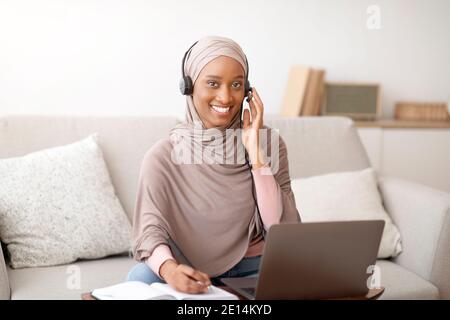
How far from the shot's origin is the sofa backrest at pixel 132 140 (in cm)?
249

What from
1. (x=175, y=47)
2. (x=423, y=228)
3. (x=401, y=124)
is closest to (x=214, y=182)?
(x=423, y=228)

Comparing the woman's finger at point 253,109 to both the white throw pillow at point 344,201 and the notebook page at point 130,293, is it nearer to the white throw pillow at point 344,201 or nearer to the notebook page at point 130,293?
the notebook page at point 130,293

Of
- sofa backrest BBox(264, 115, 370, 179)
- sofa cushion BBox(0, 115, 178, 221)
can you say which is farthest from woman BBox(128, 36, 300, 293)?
sofa backrest BBox(264, 115, 370, 179)

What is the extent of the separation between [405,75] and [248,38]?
0.92 metres

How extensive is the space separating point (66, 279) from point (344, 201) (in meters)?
1.01

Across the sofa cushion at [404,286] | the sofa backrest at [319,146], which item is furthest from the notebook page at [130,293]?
the sofa backrest at [319,146]

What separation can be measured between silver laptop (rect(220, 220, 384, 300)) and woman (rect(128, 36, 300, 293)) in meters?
0.27

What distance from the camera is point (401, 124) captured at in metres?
3.54

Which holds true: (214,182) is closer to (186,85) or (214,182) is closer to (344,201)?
(186,85)

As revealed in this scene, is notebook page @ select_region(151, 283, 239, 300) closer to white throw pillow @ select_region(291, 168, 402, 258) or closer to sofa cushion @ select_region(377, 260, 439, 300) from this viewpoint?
sofa cushion @ select_region(377, 260, 439, 300)

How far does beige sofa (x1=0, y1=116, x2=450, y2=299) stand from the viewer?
220cm

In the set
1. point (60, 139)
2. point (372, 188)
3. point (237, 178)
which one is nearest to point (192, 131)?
point (237, 178)

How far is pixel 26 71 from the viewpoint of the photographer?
3.15 meters
